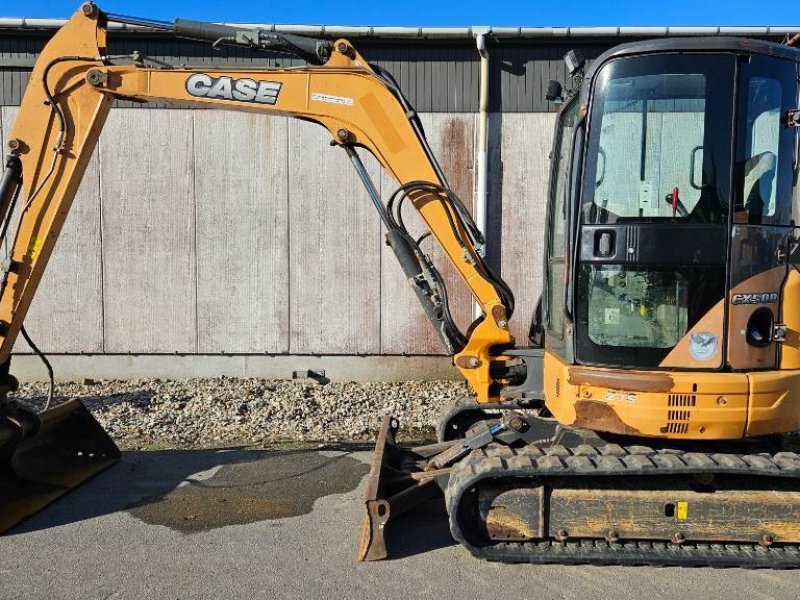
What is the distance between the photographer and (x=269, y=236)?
8.84 meters

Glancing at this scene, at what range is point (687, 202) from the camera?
395cm

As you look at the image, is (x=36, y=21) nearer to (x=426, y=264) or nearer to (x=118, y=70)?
(x=118, y=70)

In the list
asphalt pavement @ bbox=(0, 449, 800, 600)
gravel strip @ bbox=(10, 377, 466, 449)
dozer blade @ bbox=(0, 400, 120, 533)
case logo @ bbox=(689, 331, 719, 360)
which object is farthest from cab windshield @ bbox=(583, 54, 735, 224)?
dozer blade @ bbox=(0, 400, 120, 533)

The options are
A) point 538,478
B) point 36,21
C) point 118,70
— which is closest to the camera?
point 538,478

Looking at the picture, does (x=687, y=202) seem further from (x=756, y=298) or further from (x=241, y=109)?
(x=241, y=109)

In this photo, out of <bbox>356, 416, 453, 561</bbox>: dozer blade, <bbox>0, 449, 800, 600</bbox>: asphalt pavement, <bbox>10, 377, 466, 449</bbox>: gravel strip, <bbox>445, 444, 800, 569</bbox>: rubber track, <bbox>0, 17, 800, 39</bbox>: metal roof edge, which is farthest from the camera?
<bbox>0, 17, 800, 39</bbox>: metal roof edge

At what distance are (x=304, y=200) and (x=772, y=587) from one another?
6.73m

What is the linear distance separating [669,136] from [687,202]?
1.30ft

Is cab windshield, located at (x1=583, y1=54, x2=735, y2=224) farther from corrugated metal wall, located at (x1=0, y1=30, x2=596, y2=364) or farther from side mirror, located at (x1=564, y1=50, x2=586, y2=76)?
corrugated metal wall, located at (x1=0, y1=30, x2=596, y2=364)

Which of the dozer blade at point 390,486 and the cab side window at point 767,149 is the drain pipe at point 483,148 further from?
the cab side window at point 767,149

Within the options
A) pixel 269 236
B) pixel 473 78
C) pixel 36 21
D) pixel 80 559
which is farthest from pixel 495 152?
pixel 80 559

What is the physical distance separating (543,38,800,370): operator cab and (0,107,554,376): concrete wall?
15.8 ft

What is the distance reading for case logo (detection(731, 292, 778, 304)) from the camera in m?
3.94

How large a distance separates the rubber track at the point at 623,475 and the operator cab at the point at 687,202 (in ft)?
1.81
